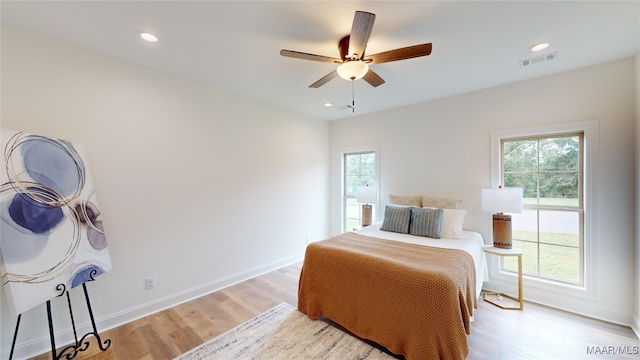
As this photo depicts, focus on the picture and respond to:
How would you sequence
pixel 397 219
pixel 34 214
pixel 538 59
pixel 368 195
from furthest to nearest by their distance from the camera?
pixel 368 195 < pixel 397 219 < pixel 538 59 < pixel 34 214

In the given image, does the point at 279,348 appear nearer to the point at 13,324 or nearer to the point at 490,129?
the point at 13,324

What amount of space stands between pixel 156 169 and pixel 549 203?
454 centimetres

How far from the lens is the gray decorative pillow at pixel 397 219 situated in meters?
3.06

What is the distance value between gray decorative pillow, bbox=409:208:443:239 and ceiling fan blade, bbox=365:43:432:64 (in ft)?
6.41

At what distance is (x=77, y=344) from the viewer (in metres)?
1.89

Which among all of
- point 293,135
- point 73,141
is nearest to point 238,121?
point 293,135

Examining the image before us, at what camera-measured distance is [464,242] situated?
2.60 metres

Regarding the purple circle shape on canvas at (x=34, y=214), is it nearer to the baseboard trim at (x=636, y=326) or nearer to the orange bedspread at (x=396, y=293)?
the orange bedspread at (x=396, y=293)

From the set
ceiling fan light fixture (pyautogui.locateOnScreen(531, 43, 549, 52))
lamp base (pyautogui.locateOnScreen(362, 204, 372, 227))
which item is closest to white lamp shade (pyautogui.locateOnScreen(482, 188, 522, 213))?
ceiling fan light fixture (pyautogui.locateOnScreen(531, 43, 549, 52))

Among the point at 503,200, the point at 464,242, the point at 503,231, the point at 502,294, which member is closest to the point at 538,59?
the point at 503,200

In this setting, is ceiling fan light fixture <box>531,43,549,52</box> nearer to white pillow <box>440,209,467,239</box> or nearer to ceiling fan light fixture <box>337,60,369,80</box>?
ceiling fan light fixture <box>337,60,369,80</box>

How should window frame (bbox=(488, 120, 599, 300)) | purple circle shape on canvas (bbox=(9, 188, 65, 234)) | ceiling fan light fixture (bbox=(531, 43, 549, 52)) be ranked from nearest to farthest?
purple circle shape on canvas (bbox=(9, 188, 65, 234)) → ceiling fan light fixture (bbox=(531, 43, 549, 52)) → window frame (bbox=(488, 120, 599, 300))

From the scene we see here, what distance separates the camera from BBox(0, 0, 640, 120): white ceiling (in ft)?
5.30

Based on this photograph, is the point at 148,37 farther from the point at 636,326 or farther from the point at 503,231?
the point at 636,326
